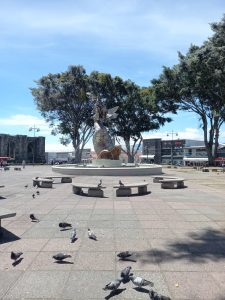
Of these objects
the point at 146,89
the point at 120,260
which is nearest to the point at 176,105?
the point at 146,89

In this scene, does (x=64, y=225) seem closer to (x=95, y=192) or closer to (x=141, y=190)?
(x=95, y=192)

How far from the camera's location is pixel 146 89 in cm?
5431

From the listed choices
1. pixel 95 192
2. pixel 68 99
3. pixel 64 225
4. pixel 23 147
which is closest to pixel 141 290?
pixel 64 225

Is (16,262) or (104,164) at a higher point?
(104,164)

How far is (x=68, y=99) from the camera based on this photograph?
51.5 meters

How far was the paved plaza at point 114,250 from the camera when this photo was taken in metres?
4.83

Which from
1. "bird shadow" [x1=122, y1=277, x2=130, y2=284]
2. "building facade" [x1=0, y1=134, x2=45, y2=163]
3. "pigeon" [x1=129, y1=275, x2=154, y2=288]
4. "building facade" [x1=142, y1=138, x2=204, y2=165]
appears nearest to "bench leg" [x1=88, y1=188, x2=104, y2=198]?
"bird shadow" [x1=122, y1=277, x2=130, y2=284]

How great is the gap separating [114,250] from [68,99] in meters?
46.1

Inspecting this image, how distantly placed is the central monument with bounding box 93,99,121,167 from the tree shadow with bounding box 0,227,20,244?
24822 millimetres

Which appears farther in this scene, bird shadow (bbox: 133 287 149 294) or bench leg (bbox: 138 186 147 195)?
bench leg (bbox: 138 186 147 195)

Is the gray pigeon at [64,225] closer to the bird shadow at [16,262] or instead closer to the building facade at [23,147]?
the bird shadow at [16,262]

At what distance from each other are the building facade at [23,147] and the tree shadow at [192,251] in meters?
84.9

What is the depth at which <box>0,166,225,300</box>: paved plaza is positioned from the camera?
4832 mm

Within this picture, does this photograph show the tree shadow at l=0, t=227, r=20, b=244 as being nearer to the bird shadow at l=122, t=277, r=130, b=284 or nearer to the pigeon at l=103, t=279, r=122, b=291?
the bird shadow at l=122, t=277, r=130, b=284
